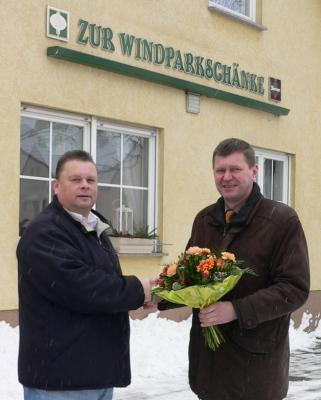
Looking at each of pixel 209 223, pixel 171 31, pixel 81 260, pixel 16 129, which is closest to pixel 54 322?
pixel 81 260

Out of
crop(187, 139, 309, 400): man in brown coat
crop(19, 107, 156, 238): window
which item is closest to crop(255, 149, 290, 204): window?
crop(19, 107, 156, 238): window

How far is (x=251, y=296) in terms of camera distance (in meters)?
3.26

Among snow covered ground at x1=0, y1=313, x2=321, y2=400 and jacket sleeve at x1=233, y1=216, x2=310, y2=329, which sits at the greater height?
jacket sleeve at x1=233, y1=216, x2=310, y2=329

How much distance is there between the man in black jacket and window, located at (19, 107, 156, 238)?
13.6 feet

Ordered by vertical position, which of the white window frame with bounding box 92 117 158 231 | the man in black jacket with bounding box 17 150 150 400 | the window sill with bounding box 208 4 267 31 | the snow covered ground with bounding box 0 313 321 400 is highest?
the window sill with bounding box 208 4 267 31

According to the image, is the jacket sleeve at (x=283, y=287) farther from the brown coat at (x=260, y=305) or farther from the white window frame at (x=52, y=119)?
the white window frame at (x=52, y=119)

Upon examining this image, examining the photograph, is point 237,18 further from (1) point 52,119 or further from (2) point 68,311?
(2) point 68,311

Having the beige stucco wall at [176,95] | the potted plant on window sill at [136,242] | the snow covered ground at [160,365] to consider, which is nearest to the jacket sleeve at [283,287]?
the snow covered ground at [160,365]

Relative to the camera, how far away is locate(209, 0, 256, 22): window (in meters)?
10.0

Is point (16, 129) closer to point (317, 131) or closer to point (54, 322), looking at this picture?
point (54, 322)

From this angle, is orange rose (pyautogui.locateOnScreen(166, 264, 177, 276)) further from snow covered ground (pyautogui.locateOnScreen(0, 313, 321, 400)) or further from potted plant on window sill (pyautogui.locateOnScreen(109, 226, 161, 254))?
potted plant on window sill (pyautogui.locateOnScreen(109, 226, 161, 254))

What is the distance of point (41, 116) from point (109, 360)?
4697 mm

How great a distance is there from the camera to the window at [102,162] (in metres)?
7.56

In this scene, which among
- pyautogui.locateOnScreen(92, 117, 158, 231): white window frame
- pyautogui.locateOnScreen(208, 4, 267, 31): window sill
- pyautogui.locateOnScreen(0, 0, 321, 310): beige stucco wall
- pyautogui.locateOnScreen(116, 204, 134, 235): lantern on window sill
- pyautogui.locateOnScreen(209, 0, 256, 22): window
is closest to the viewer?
pyautogui.locateOnScreen(0, 0, 321, 310): beige stucco wall
